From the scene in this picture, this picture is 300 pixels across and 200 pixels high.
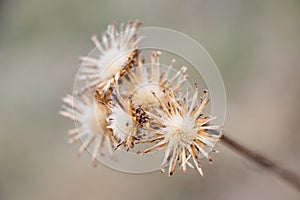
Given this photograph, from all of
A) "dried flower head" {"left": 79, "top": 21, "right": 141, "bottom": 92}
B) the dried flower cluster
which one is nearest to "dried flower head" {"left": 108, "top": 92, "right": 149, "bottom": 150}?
the dried flower cluster

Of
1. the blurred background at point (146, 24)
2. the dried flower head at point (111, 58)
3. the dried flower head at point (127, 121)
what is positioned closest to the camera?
the dried flower head at point (127, 121)

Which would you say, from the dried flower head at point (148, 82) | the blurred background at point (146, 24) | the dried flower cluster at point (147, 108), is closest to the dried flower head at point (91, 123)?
the dried flower cluster at point (147, 108)

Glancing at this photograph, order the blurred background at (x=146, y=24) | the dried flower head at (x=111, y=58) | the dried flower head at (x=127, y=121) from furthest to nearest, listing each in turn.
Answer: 1. the blurred background at (x=146, y=24)
2. the dried flower head at (x=111, y=58)
3. the dried flower head at (x=127, y=121)

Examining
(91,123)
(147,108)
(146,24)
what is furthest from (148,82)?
(146,24)

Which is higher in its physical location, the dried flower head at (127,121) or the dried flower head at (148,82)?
the dried flower head at (148,82)

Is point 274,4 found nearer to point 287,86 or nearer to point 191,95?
point 287,86

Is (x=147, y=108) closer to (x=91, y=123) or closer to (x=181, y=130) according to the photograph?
(x=181, y=130)

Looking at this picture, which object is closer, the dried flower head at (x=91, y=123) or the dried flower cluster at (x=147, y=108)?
the dried flower cluster at (x=147, y=108)

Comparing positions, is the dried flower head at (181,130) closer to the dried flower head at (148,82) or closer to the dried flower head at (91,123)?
the dried flower head at (148,82)
